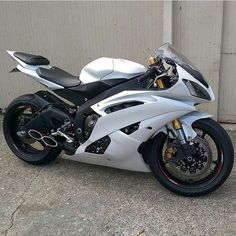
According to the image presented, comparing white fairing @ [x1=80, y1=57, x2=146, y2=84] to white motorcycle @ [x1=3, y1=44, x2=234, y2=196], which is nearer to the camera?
white motorcycle @ [x1=3, y1=44, x2=234, y2=196]

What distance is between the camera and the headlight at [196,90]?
336 centimetres

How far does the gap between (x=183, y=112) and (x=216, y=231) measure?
939 mm

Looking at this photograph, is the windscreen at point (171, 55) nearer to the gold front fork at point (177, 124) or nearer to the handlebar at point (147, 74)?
the handlebar at point (147, 74)

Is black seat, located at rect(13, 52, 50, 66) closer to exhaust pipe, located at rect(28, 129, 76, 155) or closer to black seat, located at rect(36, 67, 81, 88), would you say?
black seat, located at rect(36, 67, 81, 88)

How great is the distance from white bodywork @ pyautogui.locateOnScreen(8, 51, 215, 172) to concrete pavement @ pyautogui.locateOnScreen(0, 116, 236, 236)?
0.75ft

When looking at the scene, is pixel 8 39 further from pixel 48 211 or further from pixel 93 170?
pixel 48 211

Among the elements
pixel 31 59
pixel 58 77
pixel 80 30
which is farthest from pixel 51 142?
pixel 80 30

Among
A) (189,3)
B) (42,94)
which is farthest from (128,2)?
(42,94)

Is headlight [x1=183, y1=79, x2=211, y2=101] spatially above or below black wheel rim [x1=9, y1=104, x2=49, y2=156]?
above

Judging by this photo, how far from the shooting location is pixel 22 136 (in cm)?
425

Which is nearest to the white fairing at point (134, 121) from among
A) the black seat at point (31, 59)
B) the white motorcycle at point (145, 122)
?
the white motorcycle at point (145, 122)

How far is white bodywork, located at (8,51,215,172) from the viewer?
340 centimetres

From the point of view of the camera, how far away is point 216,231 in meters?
3.16

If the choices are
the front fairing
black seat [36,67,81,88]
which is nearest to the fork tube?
the front fairing
